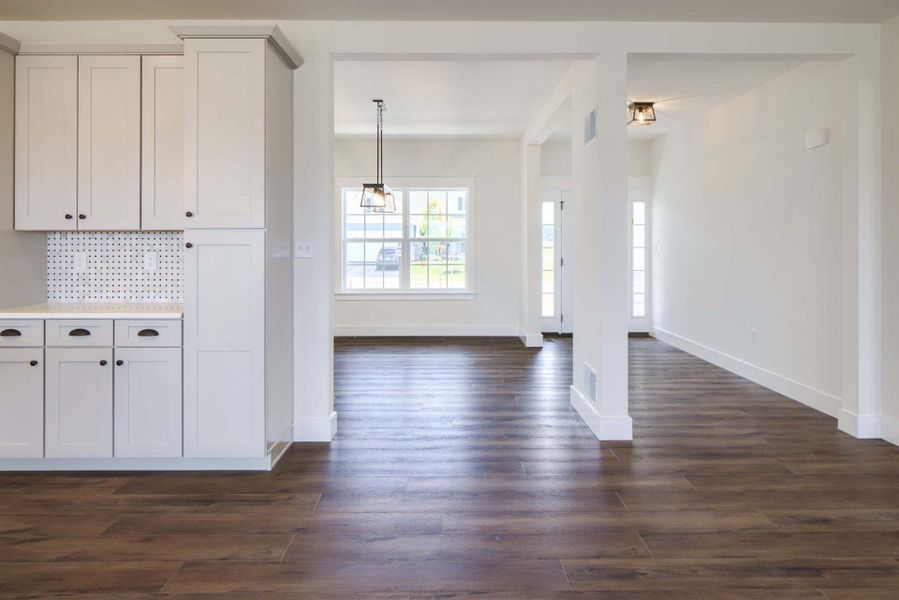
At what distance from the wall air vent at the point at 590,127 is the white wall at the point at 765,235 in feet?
5.96

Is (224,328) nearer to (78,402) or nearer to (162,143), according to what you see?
(78,402)

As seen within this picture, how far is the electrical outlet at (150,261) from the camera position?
337 cm

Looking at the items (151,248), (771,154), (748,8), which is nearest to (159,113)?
(151,248)

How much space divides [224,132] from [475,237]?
5295 millimetres

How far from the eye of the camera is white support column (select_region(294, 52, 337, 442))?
3.37 meters

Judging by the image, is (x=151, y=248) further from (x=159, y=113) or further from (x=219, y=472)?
(x=219, y=472)

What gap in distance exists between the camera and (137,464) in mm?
2967

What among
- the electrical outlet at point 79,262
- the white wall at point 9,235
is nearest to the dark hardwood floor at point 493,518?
the white wall at point 9,235

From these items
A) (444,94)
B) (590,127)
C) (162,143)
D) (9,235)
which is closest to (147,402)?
(9,235)

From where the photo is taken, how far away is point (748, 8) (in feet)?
10.4

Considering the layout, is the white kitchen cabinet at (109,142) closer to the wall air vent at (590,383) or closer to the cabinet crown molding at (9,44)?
the cabinet crown molding at (9,44)

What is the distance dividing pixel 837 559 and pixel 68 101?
4.23 meters

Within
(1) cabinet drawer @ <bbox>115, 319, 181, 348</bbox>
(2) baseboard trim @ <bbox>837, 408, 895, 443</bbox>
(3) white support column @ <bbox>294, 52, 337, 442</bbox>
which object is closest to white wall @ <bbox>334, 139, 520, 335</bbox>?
(3) white support column @ <bbox>294, 52, 337, 442</bbox>

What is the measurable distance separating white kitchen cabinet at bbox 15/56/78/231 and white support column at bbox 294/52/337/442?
120 centimetres
